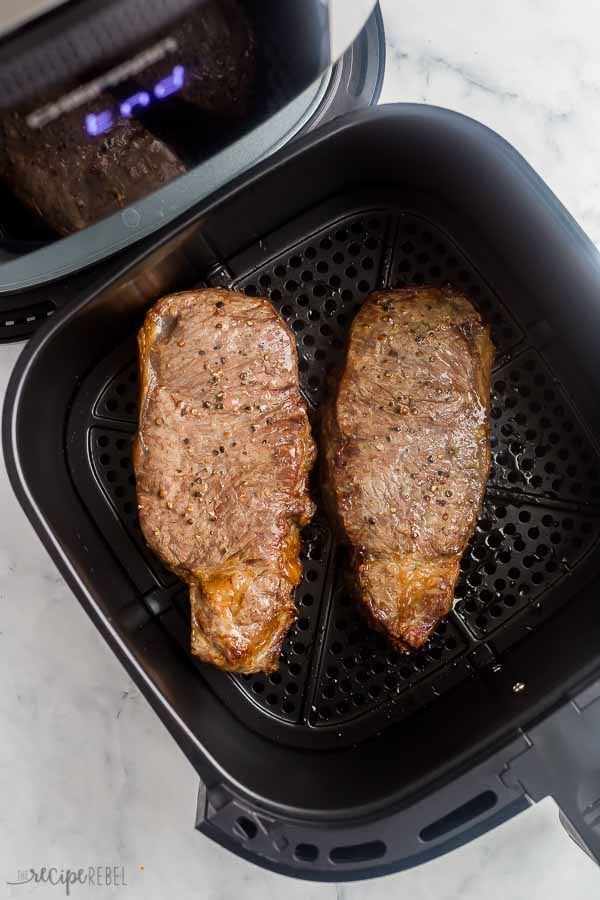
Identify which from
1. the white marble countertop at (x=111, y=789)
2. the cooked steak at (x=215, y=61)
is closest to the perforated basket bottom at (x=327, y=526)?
the white marble countertop at (x=111, y=789)

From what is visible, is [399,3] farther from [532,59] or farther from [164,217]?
[164,217]

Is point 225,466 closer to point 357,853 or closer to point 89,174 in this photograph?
point 89,174

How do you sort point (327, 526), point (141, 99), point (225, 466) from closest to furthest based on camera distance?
point (141, 99) < point (225, 466) < point (327, 526)

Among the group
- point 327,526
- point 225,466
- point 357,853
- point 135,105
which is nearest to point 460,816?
point 357,853

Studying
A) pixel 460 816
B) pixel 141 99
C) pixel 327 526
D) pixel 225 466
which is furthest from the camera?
pixel 327 526

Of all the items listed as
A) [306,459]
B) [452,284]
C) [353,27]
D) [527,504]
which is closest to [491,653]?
[527,504]

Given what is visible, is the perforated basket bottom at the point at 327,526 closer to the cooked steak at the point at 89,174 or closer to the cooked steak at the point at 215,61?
the cooked steak at the point at 89,174
